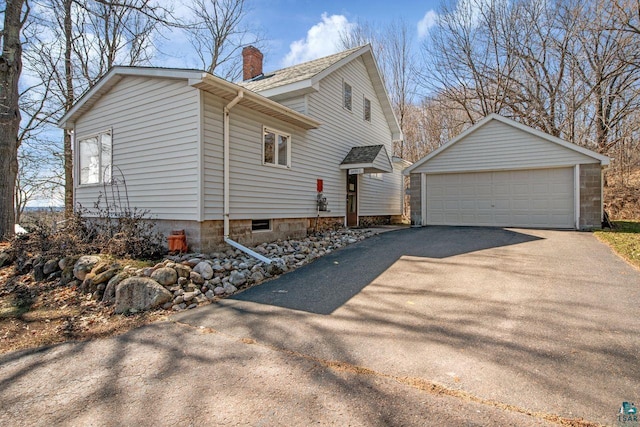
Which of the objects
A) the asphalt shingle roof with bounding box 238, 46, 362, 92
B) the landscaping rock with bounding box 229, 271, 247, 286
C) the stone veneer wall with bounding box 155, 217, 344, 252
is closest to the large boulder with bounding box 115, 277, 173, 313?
the landscaping rock with bounding box 229, 271, 247, 286

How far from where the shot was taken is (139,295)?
16.0 ft

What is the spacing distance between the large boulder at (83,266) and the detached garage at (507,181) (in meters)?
10.9

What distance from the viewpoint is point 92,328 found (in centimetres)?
433

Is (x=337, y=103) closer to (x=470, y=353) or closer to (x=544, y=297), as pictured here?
(x=544, y=297)

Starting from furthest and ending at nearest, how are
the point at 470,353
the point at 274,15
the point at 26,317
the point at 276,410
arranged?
the point at 274,15 → the point at 26,317 → the point at 470,353 → the point at 276,410

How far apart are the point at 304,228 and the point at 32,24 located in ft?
40.2

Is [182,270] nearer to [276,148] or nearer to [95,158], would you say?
[276,148]

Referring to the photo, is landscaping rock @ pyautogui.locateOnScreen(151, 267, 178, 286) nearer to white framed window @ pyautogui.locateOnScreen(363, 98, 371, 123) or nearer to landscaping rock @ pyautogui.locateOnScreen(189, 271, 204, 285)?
landscaping rock @ pyautogui.locateOnScreen(189, 271, 204, 285)

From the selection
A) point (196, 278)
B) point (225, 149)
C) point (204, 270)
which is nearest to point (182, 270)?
point (196, 278)

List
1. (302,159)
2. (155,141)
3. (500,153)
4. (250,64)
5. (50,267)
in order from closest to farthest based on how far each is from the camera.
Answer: (50,267) → (155,141) → (302,159) → (500,153) → (250,64)

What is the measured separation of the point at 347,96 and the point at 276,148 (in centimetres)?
489

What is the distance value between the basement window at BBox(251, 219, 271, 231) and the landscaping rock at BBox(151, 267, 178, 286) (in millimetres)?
3059

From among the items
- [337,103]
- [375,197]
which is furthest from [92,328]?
[375,197]

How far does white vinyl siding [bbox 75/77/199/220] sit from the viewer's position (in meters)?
6.95
